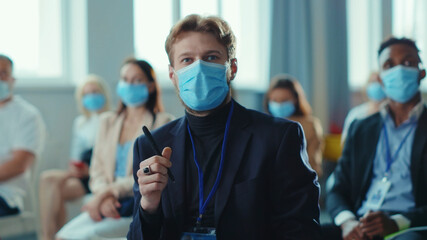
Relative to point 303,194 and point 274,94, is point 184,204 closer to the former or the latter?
point 303,194

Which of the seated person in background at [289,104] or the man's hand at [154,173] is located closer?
the man's hand at [154,173]

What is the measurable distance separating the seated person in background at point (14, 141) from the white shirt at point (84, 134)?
0.76 metres

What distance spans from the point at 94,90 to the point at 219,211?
2664 millimetres

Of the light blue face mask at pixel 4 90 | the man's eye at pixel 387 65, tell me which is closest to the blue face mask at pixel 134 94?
the light blue face mask at pixel 4 90

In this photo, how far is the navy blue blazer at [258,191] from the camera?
54.5 inches

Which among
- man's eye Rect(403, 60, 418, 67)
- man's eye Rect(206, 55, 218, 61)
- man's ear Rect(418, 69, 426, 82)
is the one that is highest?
man's eye Rect(403, 60, 418, 67)

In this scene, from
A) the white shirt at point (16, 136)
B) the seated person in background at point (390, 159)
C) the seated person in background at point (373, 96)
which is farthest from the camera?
the seated person in background at point (373, 96)

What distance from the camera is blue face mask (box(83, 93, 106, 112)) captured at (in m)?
3.72

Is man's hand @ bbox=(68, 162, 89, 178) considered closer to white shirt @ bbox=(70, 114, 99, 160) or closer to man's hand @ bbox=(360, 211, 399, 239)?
white shirt @ bbox=(70, 114, 99, 160)

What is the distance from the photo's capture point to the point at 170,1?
507cm

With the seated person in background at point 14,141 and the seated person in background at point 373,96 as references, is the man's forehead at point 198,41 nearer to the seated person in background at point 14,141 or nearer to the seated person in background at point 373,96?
the seated person in background at point 14,141

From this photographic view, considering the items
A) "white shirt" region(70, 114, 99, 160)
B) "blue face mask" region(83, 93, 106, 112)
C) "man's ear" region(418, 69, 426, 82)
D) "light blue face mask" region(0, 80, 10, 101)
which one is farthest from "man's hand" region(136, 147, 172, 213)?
"blue face mask" region(83, 93, 106, 112)

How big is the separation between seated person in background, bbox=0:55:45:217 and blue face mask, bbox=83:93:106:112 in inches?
33.8

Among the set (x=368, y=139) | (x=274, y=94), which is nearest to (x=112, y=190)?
(x=368, y=139)
